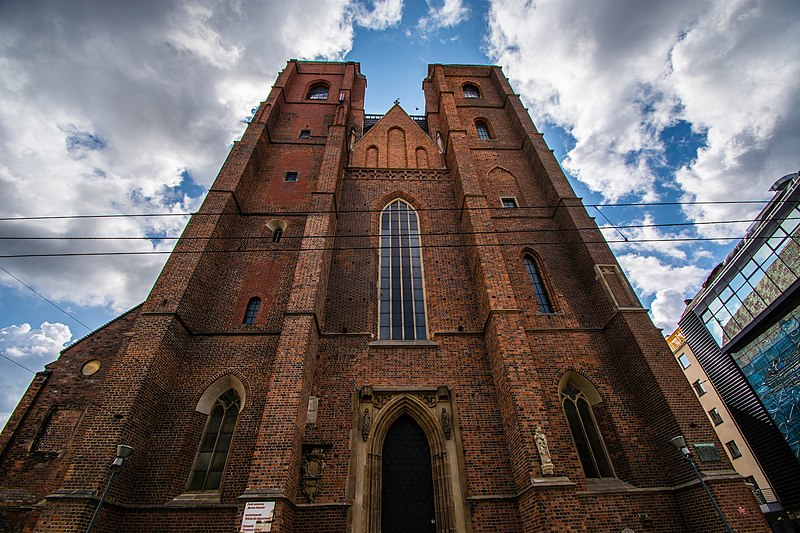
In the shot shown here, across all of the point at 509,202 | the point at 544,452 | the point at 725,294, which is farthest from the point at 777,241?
the point at 544,452

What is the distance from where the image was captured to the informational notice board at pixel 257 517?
6.75 meters

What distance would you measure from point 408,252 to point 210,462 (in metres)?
8.83

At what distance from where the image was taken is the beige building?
23.5m

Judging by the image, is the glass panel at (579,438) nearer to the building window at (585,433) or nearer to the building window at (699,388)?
the building window at (585,433)

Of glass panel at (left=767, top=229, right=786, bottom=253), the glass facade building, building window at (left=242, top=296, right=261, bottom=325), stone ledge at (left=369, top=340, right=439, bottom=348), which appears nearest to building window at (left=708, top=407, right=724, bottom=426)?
the glass facade building

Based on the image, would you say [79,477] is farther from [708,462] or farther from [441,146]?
[441,146]

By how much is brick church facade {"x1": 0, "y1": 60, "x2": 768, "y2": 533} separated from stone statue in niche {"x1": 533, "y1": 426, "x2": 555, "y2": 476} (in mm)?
29

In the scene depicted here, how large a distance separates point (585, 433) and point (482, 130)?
16.4m

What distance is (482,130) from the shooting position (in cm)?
2056

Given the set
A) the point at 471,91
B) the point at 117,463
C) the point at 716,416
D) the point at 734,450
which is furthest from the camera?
the point at 716,416

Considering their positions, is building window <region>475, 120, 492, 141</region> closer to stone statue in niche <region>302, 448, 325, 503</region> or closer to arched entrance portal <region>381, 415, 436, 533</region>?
arched entrance portal <region>381, 415, 436, 533</region>

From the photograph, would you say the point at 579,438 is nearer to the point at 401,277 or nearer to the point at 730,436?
the point at 401,277

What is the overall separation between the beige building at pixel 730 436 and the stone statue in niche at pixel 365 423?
22226mm

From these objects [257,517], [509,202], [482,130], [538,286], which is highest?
[482,130]
